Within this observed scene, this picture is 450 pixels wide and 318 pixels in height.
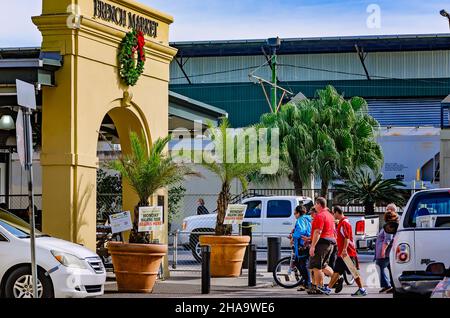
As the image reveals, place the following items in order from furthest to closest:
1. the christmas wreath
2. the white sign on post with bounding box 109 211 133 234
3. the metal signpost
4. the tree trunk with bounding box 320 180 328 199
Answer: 1. the tree trunk with bounding box 320 180 328 199
2. the christmas wreath
3. the white sign on post with bounding box 109 211 133 234
4. the metal signpost

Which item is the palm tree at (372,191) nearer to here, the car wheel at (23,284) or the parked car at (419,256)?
the parked car at (419,256)

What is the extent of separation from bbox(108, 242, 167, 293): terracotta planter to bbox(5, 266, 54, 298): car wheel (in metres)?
3.59

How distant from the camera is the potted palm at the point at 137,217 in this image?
776 inches

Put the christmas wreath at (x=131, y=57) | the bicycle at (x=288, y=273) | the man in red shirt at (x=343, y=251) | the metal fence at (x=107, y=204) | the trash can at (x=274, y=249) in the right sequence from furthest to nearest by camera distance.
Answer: the metal fence at (x=107, y=204) → the trash can at (x=274, y=249) → the bicycle at (x=288, y=273) → the christmas wreath at (x=131, y=57) → the man in red shirt at (x=343, y=251)

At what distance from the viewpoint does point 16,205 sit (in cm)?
3684

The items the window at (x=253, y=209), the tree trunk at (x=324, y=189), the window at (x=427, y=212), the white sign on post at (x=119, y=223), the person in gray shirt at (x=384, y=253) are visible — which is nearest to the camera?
the window at (x=427, y=212)

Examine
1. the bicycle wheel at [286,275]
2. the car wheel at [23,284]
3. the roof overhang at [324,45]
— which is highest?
the roof overhang at [324,45]

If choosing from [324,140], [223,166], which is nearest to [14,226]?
[223,166]

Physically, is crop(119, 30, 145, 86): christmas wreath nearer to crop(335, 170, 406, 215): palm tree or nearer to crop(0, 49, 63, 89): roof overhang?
crop(0, 49, 63, 89): roof overhang

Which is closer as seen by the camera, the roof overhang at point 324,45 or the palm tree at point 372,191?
the palm tree at point 372,191

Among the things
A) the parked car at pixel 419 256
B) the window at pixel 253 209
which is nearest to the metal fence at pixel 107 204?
the window at pixel 253 209

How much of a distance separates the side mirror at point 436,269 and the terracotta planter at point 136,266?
6.57 meters

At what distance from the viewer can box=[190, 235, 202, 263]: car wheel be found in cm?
2853

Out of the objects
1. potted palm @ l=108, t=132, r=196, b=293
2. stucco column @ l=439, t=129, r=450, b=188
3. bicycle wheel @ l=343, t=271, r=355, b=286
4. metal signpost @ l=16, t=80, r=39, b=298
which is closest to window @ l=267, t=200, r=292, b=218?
bicycle wheel @ l=343, t=271, r=355, b=286
